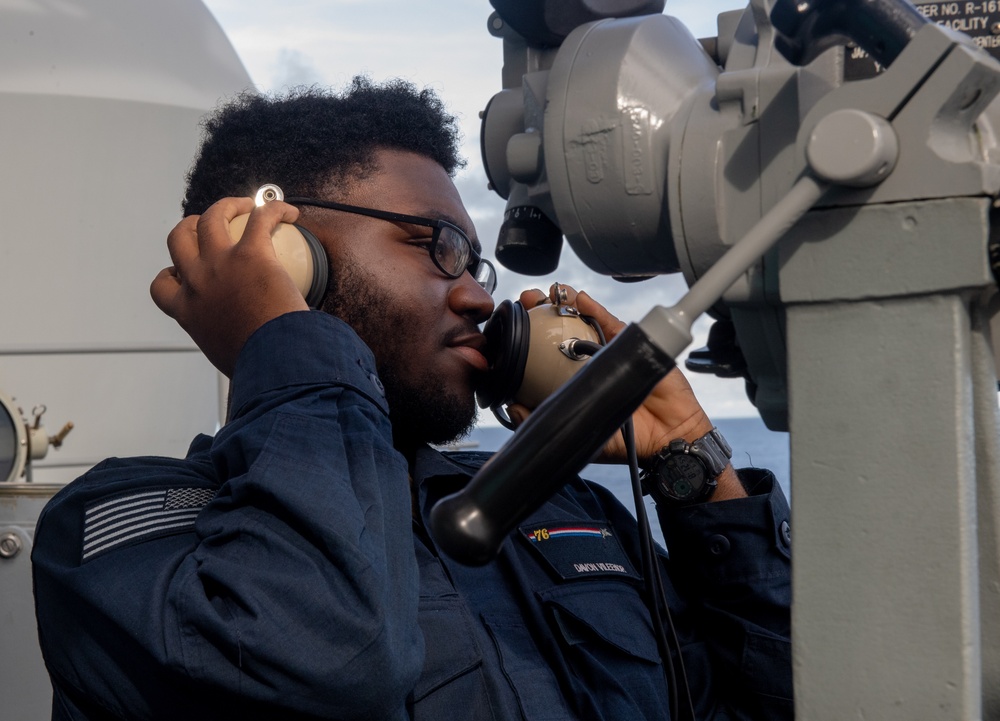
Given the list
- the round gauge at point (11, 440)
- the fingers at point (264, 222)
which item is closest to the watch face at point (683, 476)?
the fingers at point (264, 222)

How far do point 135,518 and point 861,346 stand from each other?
2.63 feet

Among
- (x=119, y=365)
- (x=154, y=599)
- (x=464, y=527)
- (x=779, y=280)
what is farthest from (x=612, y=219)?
(x=119, y=365)

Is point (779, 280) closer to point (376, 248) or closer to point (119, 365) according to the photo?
point (376, 248)

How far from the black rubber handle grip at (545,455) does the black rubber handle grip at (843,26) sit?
0.26m

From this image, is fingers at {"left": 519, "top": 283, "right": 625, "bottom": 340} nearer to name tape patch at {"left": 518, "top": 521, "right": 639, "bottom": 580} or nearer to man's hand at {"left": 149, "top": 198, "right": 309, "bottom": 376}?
name tape patch at {"left": 518, "top": 521, "right": 639, "bottom": 580}

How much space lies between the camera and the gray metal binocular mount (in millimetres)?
704

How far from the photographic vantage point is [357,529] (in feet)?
3.51

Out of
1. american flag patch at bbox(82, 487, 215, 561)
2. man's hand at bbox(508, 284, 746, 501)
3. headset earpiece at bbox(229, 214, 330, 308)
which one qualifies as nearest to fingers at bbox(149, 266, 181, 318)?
headset earpiece at bbox(229, 214, 330, 308)

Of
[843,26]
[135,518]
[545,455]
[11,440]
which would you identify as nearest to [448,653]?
[135,518]

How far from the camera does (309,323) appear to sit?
1.22 m

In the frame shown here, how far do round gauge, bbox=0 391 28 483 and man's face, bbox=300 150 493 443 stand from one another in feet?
5.21

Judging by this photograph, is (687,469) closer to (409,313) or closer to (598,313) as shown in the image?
(598,313)

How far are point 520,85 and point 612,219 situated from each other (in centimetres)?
26

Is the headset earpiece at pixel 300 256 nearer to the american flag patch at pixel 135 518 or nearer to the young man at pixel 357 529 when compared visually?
the young man at pixel 357 529
